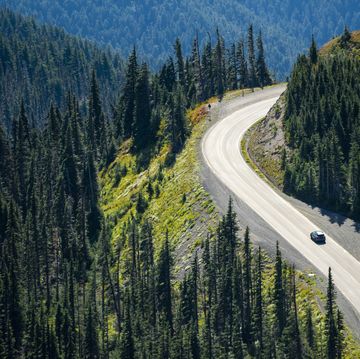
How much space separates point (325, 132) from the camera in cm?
10512

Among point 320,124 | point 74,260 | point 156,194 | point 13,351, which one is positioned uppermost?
point 320,124

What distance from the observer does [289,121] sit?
114 metres

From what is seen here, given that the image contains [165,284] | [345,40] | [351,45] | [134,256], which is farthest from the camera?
[345,40]

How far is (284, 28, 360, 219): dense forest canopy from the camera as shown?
96.8 metres

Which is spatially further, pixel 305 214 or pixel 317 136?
pixel 317 136

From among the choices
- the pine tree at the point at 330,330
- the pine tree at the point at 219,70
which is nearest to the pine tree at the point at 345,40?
the pine tree at the point at 219,70

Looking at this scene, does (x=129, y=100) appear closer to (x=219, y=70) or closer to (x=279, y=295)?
(x=219, y=70)

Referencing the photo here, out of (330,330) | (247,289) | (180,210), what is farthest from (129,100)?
(330,330)

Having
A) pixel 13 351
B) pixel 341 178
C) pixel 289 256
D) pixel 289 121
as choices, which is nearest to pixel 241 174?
pixel 289 121

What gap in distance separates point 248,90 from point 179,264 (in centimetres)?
6426

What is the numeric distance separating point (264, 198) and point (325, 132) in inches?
507

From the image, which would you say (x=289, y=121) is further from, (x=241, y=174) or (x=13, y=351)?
(x=13, y=351)

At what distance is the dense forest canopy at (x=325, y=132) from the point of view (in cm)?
9681

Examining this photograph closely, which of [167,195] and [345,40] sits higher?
[345,40]
